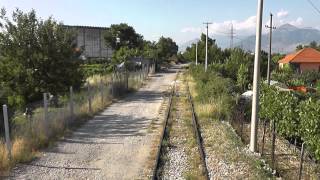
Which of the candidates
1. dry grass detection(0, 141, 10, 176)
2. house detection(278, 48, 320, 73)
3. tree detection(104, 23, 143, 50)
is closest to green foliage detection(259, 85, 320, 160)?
dry grass detection(0, 141, 10, 176)

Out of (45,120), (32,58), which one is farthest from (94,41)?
(45,120)

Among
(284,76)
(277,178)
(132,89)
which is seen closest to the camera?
(277,178)

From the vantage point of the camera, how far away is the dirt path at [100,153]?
1054 centimetres

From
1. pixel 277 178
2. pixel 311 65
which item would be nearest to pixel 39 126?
pixel 277 178

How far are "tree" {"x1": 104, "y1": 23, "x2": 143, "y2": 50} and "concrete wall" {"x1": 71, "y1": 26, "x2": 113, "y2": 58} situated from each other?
4.82 metres

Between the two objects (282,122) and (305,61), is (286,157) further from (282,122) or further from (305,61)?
(305,61)

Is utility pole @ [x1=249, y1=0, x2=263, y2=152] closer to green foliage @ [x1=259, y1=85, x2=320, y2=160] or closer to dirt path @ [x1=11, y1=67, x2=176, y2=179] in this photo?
green foliage @ [x1=259, y1=85, x2=320, y2=160]

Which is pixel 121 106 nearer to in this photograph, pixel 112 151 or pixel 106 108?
pixel 106 108

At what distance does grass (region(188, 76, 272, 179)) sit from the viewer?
34.3 ft

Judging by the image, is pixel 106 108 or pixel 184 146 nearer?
pixel 184 146

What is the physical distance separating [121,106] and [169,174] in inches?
555

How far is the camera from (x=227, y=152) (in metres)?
12.6

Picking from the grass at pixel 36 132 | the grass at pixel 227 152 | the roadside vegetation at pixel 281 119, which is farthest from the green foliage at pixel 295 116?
the grass at pixel 36 132

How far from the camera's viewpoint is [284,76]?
5922 centimetres
